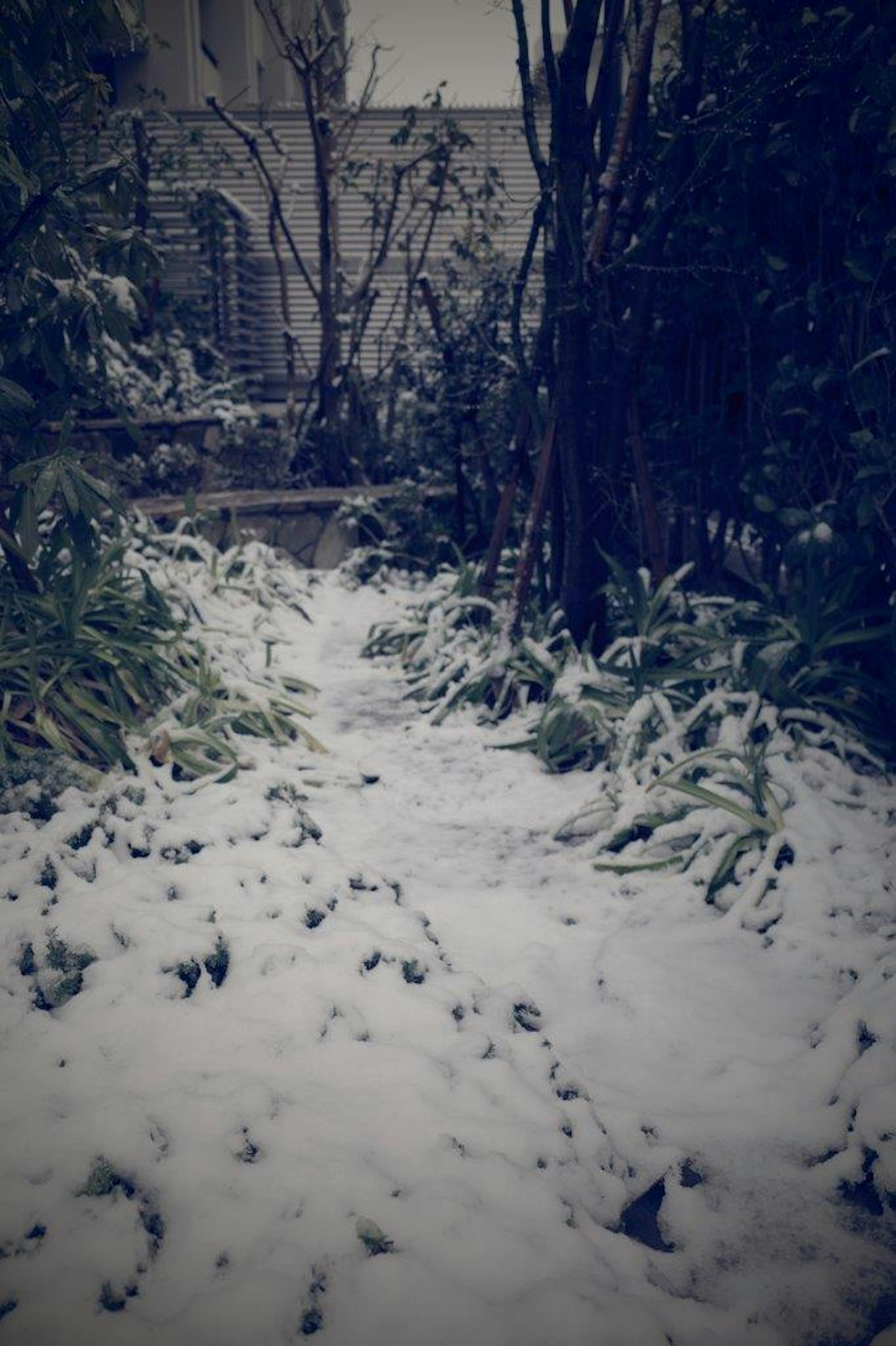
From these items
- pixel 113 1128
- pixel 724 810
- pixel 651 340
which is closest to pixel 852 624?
pixel 724 810

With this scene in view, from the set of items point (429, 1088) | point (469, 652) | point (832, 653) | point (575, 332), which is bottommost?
point (429, 1088)

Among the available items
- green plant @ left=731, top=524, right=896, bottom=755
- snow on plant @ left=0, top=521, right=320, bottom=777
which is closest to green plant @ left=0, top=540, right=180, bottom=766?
snow on plant @ left=0, top=521, right=320, bottom=777

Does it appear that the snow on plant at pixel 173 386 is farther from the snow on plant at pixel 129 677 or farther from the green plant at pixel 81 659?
the green plant at pixel 81 659

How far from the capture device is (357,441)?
7617 millimetres

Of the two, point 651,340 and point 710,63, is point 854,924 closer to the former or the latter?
point 651,340

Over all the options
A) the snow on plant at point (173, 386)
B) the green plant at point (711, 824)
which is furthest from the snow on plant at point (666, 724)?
the snow on plant at point (173, 386)

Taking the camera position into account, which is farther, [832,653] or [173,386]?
[173,386]

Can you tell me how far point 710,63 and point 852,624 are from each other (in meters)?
2.42

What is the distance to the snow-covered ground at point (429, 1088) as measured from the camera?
1.33m

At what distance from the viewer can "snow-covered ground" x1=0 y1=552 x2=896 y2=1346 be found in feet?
4.37

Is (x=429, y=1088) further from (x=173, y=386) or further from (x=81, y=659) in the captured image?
(x=173, y=386)

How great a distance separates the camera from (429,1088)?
1.74 metres

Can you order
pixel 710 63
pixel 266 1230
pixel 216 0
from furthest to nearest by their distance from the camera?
pixel 216 0
pixel 710 63
pixel 266 1230

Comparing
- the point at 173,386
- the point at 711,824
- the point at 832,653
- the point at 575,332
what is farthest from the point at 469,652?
the point at 173,386
